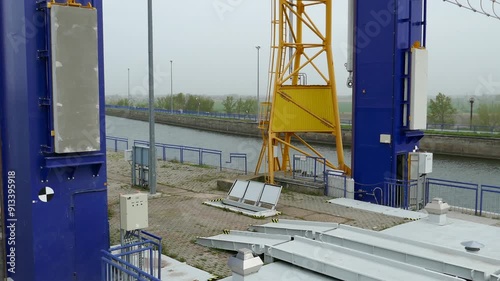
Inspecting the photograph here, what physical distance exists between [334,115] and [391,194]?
3.61 metres

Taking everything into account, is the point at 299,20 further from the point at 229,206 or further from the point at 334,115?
the point at 229,206

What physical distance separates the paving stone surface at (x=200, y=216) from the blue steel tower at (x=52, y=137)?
104 inches

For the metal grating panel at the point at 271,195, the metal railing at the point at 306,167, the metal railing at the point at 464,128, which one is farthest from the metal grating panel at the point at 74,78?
the metal railing at the point at 464,128

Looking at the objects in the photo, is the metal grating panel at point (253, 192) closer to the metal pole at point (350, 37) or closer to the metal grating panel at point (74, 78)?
the metal pole at point (350, 37)

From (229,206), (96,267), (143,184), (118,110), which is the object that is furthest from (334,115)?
(118,110)

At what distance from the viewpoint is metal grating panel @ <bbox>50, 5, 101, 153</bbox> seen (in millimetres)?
5887

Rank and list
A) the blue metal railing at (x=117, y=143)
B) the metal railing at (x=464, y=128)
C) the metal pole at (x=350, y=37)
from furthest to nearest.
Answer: the metal railing at (x=464, y=128)
the blue metal railing at (x=117, y=143)
the metal pole at (x=350, y=37)

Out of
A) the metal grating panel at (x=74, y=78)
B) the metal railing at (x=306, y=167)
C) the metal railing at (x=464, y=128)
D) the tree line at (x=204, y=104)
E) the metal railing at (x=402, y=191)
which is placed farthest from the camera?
the tree line at (x=204, y=104)

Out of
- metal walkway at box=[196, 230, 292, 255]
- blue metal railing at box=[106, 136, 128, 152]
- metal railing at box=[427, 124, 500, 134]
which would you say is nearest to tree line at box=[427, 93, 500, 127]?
metal railing at box=[427, 124, 500, 134]

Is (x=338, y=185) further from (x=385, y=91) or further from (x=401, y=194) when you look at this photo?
(x=385, y=91)

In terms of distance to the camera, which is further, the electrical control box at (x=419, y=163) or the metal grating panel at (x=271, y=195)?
the electrical control box at (x=419, y=163)

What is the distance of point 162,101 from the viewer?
103 metres

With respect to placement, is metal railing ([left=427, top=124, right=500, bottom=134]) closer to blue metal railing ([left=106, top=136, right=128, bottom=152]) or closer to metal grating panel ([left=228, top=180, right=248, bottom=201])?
blue metal railing ([left=106, top=136, right=128, bottom=152])

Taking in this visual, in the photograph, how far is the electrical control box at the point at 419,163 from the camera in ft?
44.5
